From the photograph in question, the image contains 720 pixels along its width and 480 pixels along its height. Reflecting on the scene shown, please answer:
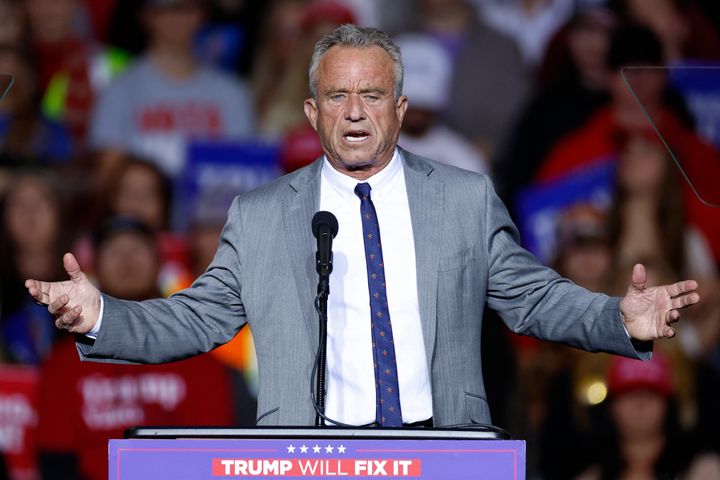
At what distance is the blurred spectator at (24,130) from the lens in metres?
7.18

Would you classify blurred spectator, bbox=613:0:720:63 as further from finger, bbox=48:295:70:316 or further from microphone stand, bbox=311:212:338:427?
finger, bbox=48:295:70:316

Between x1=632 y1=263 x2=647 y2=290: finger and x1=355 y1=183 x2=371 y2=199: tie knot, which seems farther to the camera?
x1=355 y1=183 x2=371 y2=199: tie knot

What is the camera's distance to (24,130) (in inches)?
287

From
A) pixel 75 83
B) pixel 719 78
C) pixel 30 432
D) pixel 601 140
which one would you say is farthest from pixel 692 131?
pixel 75 83

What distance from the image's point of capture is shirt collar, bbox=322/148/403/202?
11.3ft

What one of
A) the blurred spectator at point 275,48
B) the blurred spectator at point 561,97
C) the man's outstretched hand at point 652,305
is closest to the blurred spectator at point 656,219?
the blurred spectator at point 561,97

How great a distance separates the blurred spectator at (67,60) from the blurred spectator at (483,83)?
1.69 metres

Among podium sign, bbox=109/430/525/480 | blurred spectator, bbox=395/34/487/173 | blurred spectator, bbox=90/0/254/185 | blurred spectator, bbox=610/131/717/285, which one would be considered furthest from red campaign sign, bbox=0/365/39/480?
podium sign, bbox=109/430/525/480

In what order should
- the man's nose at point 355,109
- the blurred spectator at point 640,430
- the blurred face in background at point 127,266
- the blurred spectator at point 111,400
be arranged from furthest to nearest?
the blurred face in background at point 127,266
the blurred spectator at point 640,430
the blurred spectator at point 111,400
the man's nose at point 355,109

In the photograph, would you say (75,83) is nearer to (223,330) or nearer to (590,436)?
(590,436)

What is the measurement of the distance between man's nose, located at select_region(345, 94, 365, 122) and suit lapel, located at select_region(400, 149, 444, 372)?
0.21m

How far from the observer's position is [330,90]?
3.35m

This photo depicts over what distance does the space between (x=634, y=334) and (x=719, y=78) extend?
2.93 feet

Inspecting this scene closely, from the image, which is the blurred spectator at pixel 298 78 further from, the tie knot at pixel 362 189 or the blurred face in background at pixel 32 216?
the tie knot at pixel 362 189
